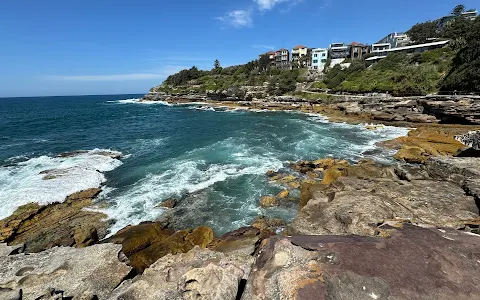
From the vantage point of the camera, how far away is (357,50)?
376 ft

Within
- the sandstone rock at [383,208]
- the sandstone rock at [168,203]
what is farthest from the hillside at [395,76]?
the sandstone rock at [168,203]

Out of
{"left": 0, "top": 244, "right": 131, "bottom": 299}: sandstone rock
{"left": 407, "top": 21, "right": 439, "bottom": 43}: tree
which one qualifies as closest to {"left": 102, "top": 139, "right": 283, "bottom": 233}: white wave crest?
{"left": 0, "top": 244, "right": 131, "bottom": 299}: sandstone rock

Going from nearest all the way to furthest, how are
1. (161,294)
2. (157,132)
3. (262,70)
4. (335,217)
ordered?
(161,294) < (335,217) < (157,132) < (262,70)

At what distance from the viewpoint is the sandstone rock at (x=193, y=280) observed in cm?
577

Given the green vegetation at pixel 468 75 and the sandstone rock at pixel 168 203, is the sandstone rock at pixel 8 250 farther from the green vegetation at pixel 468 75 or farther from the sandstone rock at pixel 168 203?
the green vegetation at pixel 468 75

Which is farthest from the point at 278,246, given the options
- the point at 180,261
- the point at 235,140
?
the point at 235,140

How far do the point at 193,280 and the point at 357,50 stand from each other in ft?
Result: 433

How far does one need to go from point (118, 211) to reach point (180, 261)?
13.4 m

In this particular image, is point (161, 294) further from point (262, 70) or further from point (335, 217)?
point (262, 70)

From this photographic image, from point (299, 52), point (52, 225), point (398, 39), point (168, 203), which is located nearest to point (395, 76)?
point (398, 39)

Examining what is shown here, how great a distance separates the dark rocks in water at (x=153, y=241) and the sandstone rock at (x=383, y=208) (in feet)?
17.5

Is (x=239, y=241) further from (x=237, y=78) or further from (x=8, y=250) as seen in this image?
(x=237, y=78)

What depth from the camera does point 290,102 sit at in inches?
3140

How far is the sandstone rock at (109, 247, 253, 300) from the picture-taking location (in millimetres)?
5770
